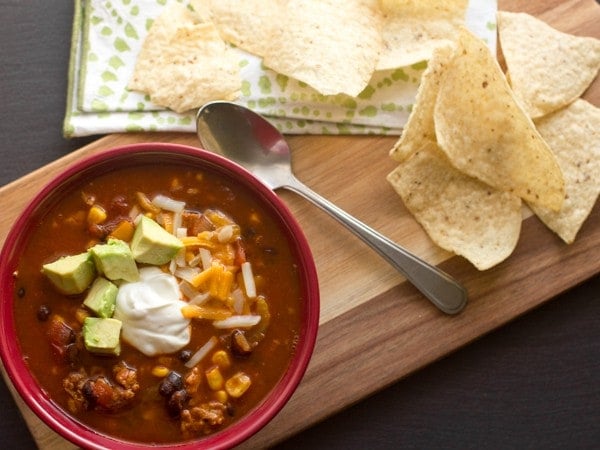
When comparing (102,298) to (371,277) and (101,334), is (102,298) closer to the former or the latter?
(101,334)

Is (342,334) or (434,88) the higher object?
(434,88)

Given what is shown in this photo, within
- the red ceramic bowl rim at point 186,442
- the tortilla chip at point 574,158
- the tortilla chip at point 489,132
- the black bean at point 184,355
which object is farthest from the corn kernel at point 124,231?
the tortilla chip at point 574,158

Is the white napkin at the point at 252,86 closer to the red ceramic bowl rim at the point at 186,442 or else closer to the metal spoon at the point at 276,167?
the metal spoon at the point at 276,167

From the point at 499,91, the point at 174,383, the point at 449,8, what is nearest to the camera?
the point at 174,383

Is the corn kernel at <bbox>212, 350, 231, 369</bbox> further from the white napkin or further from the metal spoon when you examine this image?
the white napkin

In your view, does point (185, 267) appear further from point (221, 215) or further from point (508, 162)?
point (508, 162)

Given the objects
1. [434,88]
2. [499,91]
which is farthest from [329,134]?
[499,91]

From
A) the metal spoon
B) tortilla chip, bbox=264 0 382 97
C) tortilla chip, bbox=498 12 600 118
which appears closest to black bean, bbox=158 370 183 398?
the metal spoon
